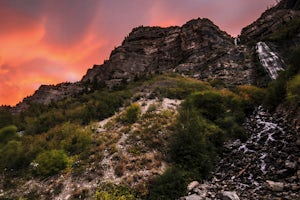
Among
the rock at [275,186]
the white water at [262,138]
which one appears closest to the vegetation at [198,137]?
the white water at [262,138]

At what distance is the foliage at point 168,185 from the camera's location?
10867mm

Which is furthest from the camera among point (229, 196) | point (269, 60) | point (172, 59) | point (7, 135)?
point (172, 59)

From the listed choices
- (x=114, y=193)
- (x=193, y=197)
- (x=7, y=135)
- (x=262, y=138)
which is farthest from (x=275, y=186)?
(x=7, y=135)

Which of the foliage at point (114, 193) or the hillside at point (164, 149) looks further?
the hillside at point (164, 149)

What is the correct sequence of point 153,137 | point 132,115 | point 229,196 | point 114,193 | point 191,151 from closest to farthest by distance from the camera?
point 229,196 < point 114,193 < point 191,151 < point 153,137 < point 132,115

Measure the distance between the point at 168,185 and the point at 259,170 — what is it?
4.68 metres

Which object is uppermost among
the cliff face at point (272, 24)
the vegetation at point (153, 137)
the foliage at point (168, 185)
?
the cliff face at point (272, 24)

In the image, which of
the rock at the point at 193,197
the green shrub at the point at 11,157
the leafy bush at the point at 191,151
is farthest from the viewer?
the green shrub at the point at 11,157

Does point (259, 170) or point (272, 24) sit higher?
point (272, 24)

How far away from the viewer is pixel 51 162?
1415 centimetres

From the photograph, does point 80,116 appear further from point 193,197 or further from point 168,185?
point 193,197

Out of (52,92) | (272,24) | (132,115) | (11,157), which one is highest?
(52,92)

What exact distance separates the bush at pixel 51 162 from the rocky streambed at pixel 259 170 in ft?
24.1

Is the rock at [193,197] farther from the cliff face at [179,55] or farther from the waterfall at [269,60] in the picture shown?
the cliff face at [179,55]
